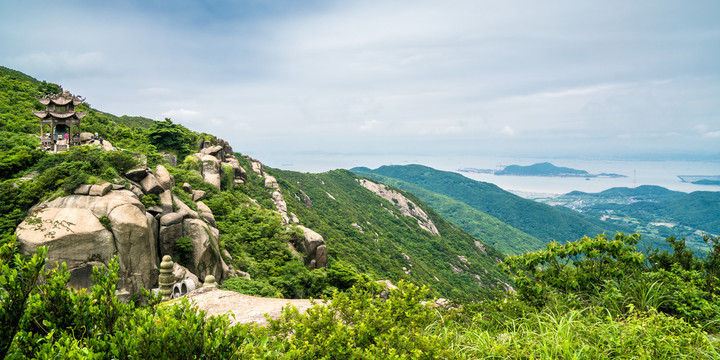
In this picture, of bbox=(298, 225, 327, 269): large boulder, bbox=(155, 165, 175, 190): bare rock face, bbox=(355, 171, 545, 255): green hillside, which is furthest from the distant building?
bbox=(355, 171, 545, 255): green hillside

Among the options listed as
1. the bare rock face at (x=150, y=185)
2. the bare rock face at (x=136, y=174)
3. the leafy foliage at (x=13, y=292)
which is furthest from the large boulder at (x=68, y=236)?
the leafy foliage at (x=13, y=292)

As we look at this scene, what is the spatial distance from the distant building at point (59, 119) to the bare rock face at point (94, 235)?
350 inches

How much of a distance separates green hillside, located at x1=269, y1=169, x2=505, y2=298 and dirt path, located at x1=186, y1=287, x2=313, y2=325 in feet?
60.6

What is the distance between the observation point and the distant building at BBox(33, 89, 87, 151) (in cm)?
1780

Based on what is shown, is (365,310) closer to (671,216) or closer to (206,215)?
(206,215)

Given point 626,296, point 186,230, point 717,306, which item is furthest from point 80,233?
point 717,306

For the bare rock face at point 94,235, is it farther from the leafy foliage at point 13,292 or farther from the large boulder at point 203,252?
the leafy foliage at point 13,292

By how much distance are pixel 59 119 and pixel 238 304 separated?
1797 cm

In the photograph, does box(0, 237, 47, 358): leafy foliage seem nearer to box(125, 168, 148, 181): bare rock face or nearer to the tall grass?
the tall grass

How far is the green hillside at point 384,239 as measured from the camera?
130ft

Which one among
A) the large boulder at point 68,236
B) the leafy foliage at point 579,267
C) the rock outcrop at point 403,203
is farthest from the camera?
the rock outcrop at point 403,203

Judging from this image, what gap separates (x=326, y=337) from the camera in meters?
4.61

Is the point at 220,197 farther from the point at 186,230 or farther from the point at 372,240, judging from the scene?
the point at 372,240

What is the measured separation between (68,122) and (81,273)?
506 inches
